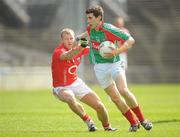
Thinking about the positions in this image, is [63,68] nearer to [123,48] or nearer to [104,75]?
[104,75]

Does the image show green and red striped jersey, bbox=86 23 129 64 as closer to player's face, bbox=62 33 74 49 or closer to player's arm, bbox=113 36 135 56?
player's arm, bbox=113 36 135 56

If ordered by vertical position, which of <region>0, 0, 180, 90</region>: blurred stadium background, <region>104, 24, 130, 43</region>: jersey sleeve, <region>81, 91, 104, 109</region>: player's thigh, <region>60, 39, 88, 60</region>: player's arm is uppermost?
<region>104, 24, 130, 43</region>: jersey sleeve

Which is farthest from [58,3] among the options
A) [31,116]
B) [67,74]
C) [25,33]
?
[67,74]

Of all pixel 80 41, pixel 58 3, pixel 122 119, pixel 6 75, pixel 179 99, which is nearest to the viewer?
pixel 80 41

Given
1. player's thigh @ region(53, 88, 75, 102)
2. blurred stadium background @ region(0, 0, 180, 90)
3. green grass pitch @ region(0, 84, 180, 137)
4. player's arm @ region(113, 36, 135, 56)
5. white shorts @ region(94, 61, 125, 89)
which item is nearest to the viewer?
player's arm @ region(113, 36, 135, 56)

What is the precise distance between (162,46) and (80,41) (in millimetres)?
21382

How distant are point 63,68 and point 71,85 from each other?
333 mm

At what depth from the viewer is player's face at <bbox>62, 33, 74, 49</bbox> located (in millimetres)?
12602

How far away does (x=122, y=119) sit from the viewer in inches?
584

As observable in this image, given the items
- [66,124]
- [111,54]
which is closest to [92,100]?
[111,54]

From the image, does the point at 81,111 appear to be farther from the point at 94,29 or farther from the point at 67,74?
the point at 94,29

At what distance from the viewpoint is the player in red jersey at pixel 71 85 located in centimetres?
1240

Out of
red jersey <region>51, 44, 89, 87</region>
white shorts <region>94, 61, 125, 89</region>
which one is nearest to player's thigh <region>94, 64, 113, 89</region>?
white shorts <region>94, 61, 125, 89</region>

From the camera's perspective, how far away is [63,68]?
12.7 metres
